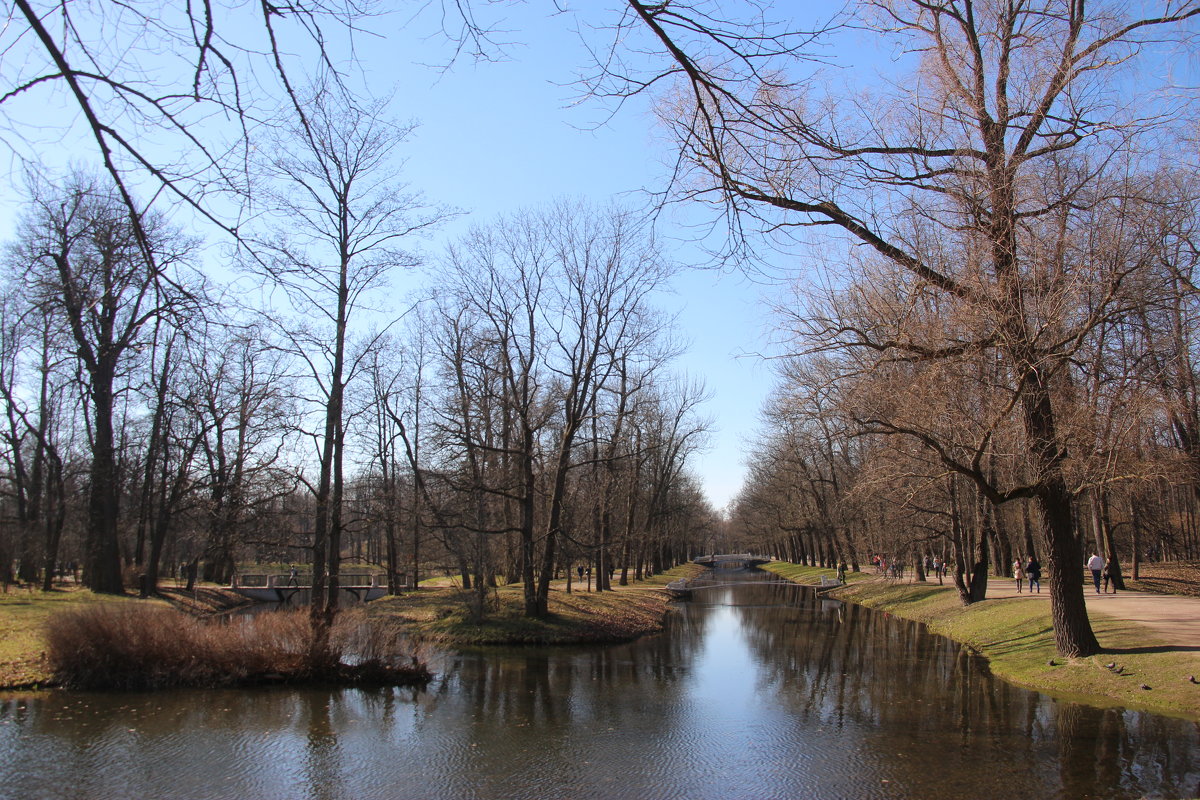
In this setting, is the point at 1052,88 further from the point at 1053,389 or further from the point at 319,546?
the point at 319,546

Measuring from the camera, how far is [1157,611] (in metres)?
19.4

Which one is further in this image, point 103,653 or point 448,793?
point 103,653

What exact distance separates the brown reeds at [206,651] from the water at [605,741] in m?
0.60

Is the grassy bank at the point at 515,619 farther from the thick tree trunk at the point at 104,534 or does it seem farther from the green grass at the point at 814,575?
the green grass at the point at 814,575

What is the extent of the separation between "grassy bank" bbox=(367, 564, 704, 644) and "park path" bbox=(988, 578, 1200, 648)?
43.9 feet

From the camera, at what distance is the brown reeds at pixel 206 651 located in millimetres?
13734

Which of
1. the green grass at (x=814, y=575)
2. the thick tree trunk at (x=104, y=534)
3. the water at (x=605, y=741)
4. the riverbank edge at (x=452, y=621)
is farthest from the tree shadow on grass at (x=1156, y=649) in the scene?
the green grass at (x=814, y=575)

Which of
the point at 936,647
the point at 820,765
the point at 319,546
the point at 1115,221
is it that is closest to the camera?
the point at 820,765

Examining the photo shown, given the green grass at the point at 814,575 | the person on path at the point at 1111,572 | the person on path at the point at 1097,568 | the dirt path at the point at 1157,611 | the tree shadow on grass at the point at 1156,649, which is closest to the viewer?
the tree shadow on grass at the point at 1156,649

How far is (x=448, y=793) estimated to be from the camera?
29.0 feet

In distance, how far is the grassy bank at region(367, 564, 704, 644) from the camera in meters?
23.0

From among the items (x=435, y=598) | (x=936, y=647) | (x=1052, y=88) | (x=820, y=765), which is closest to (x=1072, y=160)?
(x=1052, y=88)

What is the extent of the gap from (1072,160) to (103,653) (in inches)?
741

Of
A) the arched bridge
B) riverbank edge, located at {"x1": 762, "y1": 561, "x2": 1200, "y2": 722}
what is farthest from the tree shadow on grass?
the arched bridge
